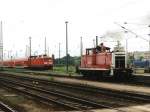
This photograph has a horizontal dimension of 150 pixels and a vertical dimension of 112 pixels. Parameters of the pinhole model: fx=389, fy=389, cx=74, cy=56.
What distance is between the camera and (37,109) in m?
17.5

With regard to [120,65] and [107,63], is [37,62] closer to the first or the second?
[107,63]

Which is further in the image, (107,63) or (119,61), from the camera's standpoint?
(107,63)

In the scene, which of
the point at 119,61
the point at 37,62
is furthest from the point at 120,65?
the point at 37,62

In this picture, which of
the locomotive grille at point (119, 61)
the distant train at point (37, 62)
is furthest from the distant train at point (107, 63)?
the distant train at point (37, 62)

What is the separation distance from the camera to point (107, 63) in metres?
35.5

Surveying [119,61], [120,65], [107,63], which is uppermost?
[119,61]

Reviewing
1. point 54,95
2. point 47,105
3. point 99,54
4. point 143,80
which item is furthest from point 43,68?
point 47,105

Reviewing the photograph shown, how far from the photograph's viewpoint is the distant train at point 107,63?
34.6m

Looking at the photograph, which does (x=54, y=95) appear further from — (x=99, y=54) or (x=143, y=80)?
(x=99, y=54)

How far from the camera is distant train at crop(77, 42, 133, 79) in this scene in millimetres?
34594

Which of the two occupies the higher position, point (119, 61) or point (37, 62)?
point (37, 62)

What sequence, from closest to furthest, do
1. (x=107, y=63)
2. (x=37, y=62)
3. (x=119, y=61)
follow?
(x=119, y=61)
(x=107, y=63)
(x=37, y=62)

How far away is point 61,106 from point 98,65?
19454mm

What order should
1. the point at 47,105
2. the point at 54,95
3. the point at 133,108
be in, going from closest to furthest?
the point at 133,108 → the point at 47,105 → the point at 54,95
